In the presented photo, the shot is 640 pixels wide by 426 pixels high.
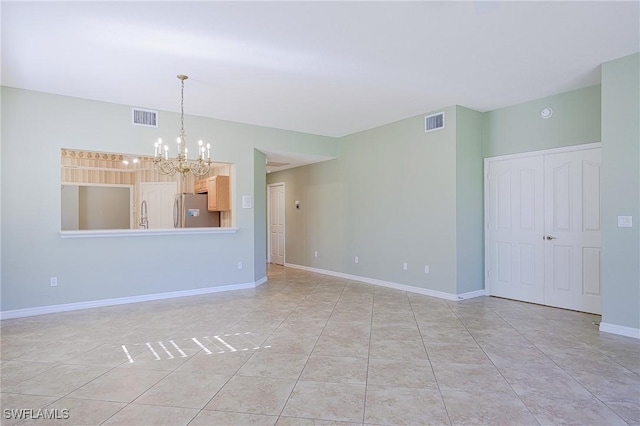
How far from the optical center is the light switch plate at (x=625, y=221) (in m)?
3.55

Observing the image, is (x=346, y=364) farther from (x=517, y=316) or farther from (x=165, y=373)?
(x=517, y=316)

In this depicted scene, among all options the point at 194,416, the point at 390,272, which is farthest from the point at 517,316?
the point at 194,416

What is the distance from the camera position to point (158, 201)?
804cm

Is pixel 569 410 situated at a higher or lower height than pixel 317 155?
lower

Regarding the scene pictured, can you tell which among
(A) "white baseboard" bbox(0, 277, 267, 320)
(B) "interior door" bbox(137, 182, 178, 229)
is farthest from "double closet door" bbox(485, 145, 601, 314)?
(B) "interior door" bbox(137, 182, 178, 229)

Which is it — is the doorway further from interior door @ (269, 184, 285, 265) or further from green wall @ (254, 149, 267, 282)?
green wall @ (254, 149, 267, 282)

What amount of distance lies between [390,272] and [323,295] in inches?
50.9

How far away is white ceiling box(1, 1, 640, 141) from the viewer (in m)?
2.77

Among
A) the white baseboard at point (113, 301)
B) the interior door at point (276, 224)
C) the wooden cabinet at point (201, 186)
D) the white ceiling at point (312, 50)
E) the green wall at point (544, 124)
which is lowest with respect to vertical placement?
the white baseboard at point (113, 301)

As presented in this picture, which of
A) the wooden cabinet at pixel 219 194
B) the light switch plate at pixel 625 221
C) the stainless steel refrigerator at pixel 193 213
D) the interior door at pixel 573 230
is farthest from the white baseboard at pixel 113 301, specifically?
the light switch plate at pixel 625 221

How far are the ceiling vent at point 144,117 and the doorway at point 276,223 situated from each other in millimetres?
4020

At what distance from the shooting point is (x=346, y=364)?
9.68 feet

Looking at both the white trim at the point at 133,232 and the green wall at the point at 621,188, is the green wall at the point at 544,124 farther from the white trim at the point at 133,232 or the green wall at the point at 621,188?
the white trim at the point at 133,232

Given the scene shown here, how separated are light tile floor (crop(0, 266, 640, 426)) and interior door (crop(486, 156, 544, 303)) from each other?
2.14 ft
